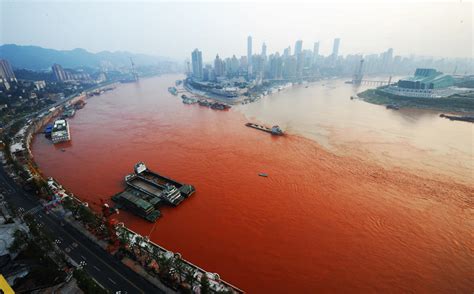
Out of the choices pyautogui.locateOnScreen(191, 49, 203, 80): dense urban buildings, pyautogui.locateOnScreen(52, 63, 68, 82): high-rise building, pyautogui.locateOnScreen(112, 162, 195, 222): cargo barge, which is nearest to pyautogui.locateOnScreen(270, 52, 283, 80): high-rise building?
pyautogui.locateOnScreen(191, 49, 203, 80): dense urban buildings

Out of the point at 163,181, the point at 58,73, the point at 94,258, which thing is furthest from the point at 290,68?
the point at 94,258

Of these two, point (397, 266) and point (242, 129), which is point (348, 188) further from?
point (242, 129)

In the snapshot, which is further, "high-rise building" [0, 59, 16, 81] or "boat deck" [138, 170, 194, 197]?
"high-rise building" [0, 59, 16, 81]

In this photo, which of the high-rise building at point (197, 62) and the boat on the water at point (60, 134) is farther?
the high-rise building at point (197, 62)

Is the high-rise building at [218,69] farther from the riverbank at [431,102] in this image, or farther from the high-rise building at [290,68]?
the riverbank at [431,102]

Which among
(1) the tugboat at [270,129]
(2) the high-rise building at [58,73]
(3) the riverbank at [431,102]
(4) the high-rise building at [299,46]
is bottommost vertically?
(1) the tugboat at [270,129]

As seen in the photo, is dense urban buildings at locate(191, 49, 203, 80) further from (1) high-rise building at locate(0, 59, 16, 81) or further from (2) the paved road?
(2) the paved road

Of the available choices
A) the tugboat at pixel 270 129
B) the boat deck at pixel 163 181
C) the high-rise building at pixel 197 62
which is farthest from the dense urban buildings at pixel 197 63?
the boat deck at pixel 163 181
